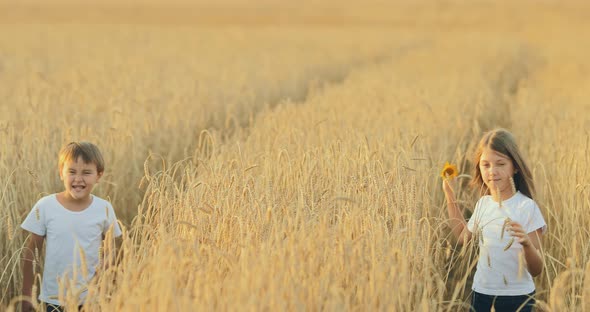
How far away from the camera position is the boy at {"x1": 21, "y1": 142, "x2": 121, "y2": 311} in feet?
9.31

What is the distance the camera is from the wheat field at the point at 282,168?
7.20ft

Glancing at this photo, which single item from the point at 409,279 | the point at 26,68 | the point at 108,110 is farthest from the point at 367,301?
the point at 26,68

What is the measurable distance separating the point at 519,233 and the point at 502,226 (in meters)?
0.15

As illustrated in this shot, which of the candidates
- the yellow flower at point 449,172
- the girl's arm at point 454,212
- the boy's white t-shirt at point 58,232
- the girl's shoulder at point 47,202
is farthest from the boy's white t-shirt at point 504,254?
the girl's shoulder at point 47,202

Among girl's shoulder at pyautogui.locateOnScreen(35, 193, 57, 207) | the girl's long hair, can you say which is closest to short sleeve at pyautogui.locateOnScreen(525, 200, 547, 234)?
the girl's long hair

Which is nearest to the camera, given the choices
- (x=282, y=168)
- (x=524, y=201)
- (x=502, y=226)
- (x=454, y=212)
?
(x=502, y=226)

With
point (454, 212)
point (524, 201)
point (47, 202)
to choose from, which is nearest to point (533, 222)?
point (524, 201)

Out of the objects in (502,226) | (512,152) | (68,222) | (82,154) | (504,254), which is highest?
(82,154)

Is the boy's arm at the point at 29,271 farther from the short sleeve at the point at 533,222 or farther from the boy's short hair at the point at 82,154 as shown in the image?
the short sleeve at the point at 533,222

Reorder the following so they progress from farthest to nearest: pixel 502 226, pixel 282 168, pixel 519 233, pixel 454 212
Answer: pixel 282 168 < pixel 454 212 < pixel 502 226 < pixel 519 233

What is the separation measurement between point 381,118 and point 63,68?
626 cm

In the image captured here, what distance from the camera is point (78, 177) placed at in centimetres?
285

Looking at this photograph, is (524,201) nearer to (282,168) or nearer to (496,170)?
(496,170)

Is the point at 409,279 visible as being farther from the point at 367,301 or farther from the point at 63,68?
the point at 63,68
